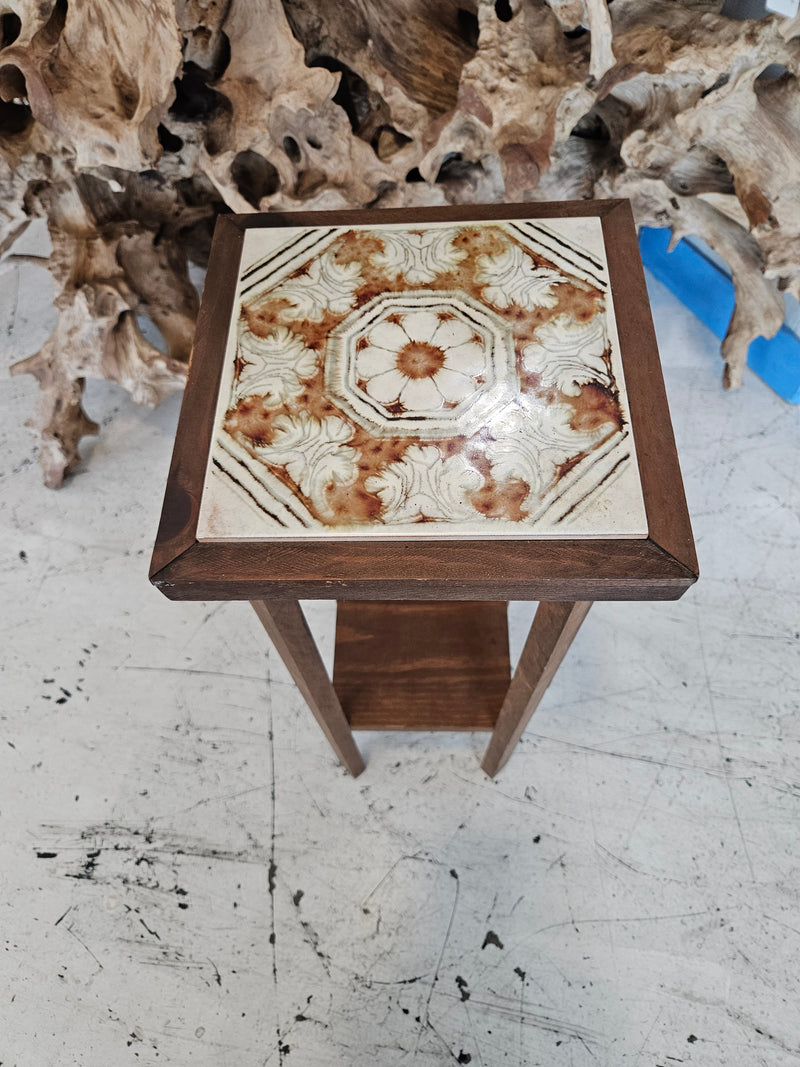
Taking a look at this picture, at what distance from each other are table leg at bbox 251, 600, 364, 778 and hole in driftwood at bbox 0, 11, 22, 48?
41.4 inches

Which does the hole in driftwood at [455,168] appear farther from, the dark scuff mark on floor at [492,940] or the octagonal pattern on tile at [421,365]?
the dark scuff mark on floor at [492,940]

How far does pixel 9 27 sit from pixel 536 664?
130cm

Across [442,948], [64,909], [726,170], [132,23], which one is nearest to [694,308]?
[726,170]

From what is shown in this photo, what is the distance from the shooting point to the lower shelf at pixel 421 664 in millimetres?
1264

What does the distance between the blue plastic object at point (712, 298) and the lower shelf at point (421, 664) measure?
2.80 feet

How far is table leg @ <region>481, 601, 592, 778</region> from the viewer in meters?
0.83

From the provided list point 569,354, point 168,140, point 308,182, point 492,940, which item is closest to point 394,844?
point 492,940

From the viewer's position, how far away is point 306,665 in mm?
975

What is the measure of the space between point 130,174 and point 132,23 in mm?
340

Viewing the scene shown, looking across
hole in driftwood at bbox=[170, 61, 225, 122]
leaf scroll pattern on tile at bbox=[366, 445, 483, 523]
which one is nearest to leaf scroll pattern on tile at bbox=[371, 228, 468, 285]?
leaf scroll pattern on tile at bbox=[366, 445, 483, 523]

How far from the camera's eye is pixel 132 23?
1189 millimetres

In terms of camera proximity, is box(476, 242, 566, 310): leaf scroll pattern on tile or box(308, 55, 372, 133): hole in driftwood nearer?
box(476, 242, 566, 310): leaf scroll pattern on tile

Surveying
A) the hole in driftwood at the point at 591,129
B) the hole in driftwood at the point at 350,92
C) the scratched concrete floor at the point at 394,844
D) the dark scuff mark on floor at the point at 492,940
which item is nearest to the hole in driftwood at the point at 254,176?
the hole in driftwood at the point at 350,92

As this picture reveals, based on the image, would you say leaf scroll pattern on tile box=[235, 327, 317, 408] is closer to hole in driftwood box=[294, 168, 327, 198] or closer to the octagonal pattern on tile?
the octagonal pattern on tile
